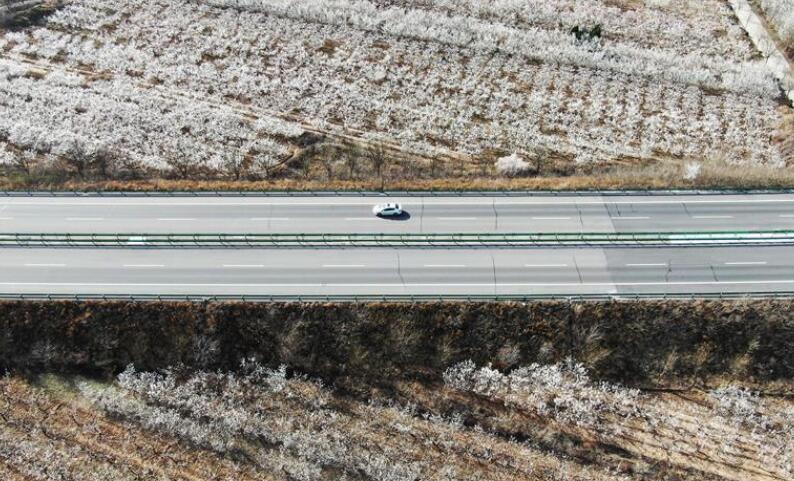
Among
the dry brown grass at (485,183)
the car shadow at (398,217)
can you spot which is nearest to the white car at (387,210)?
the car shadow at (398,217)

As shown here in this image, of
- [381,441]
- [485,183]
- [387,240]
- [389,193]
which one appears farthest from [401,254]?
[381,441]

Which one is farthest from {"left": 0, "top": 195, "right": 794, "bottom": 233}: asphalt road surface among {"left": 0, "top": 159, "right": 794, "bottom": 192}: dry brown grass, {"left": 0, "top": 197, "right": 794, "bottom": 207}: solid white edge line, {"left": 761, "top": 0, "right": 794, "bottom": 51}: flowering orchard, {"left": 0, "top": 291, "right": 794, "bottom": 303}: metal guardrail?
{"left": 761, "top": 0, "right": 794, "bottom": 51}: flowering orchard

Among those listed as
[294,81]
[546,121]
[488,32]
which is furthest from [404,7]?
[546,121]

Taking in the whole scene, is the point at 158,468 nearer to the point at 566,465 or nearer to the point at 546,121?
the point at 566,465

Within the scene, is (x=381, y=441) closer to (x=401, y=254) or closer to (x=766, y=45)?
(x=401, y=254)

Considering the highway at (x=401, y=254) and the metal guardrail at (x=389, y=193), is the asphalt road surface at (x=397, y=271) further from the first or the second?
the metal guardrail at (x=389, y=193)

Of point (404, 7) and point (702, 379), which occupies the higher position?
point (404, 7)

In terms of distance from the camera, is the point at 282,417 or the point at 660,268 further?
the point at 660,268
